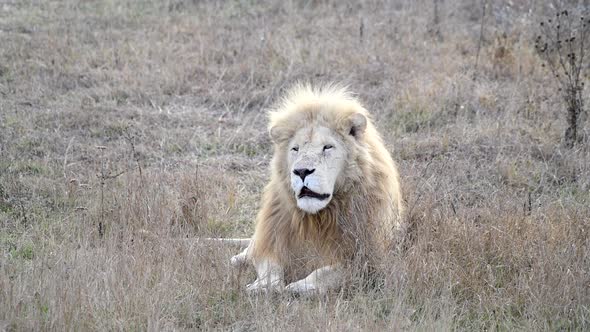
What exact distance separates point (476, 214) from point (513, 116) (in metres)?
2.96

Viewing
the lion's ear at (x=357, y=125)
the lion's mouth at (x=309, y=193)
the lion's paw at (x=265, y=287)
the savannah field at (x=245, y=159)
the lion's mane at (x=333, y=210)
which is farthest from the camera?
the lion's ear at (x=357, y=125)

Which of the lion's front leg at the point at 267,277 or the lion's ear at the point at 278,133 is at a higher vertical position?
the lion's ear at the point at 278,133

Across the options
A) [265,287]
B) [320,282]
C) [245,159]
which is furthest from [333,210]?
[245,159]

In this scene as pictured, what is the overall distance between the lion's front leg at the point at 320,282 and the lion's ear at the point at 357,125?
917mm

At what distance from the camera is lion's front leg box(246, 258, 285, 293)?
513 cm

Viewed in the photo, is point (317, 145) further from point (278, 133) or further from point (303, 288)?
point (303, 288)

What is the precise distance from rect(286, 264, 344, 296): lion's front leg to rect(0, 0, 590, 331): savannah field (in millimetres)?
125

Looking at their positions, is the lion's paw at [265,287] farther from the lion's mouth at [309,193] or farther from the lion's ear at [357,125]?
the lion's ear at [357,125]

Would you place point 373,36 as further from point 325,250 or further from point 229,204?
point 325,250

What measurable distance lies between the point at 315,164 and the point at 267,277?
0.76 m

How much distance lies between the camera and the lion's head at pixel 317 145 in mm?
5215

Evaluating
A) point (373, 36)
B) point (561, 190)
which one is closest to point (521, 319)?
point (561, 190)

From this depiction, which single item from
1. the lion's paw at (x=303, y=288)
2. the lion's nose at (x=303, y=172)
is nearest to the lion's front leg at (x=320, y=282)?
the lion's paw at (x=303, y=288)

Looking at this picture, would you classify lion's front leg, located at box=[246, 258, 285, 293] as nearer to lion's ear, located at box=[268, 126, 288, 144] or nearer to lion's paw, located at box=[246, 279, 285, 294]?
lion's paw, located at box=[246, 279, 285, 294]
